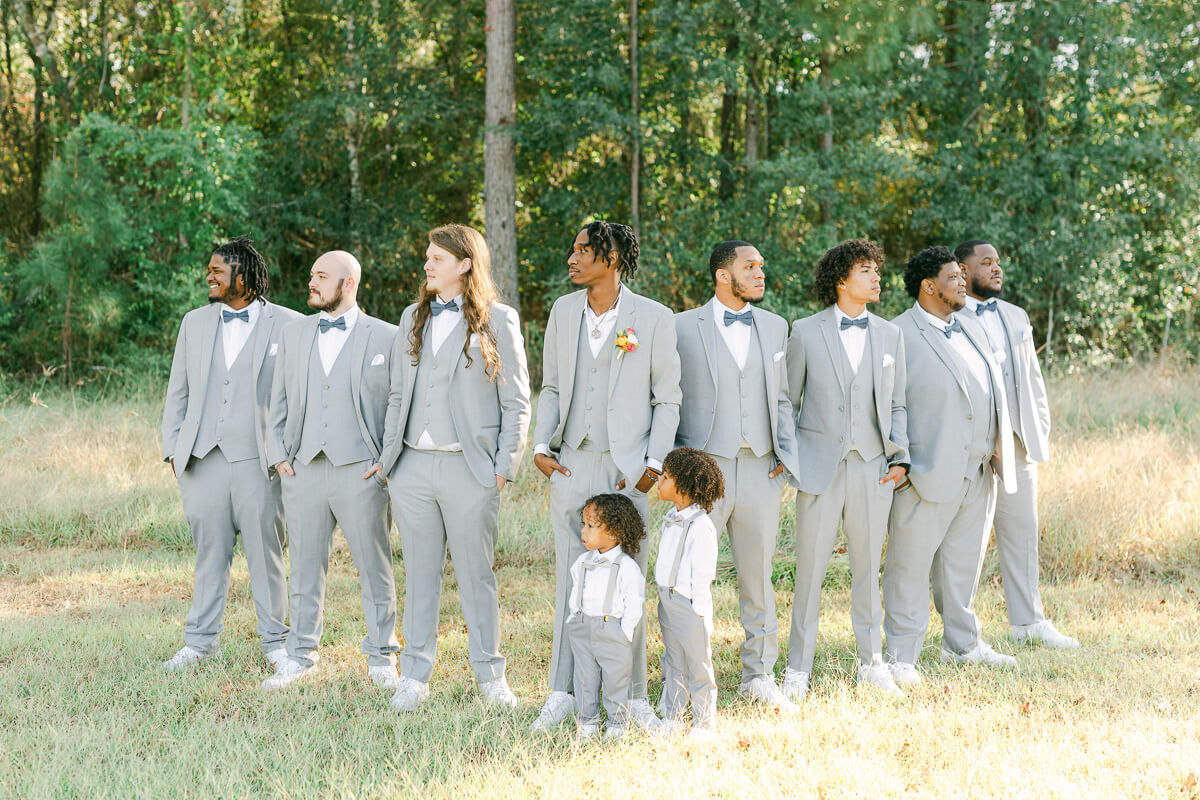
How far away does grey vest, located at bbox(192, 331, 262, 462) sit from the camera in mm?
5691

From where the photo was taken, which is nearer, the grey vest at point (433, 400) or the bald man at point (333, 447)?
the grey vest at point (433, 400)

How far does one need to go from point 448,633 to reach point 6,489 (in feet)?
16.1

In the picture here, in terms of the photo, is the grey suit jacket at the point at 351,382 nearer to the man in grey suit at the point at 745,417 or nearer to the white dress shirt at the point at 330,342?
the white dress shirt at the point at 330,342

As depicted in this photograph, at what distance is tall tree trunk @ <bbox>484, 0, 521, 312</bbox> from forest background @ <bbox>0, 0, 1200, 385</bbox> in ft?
0.18

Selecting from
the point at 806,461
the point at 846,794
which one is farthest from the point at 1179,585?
the point at 846,794

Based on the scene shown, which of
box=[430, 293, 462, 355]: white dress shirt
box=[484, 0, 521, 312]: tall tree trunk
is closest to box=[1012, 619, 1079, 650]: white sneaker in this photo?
box=[430, 293, 462, 355]: white dress shirt

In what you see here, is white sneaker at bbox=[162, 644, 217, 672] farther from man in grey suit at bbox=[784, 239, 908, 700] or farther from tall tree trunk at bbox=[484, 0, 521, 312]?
tall tree trunk at bbox=[484, 0, 521, 312]

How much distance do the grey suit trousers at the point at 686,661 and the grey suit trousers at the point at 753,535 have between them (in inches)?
20.2

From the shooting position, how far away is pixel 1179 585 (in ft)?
24.1

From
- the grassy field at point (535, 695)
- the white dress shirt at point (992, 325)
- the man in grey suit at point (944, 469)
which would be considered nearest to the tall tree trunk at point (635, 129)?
the grassy field at point (535, 695)

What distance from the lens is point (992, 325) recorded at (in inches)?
242

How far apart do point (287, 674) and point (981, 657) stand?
379 cm

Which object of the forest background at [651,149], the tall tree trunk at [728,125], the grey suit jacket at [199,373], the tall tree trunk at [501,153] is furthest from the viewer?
the tall tree trunk at [728,125]

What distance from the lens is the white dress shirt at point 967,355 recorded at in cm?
575
